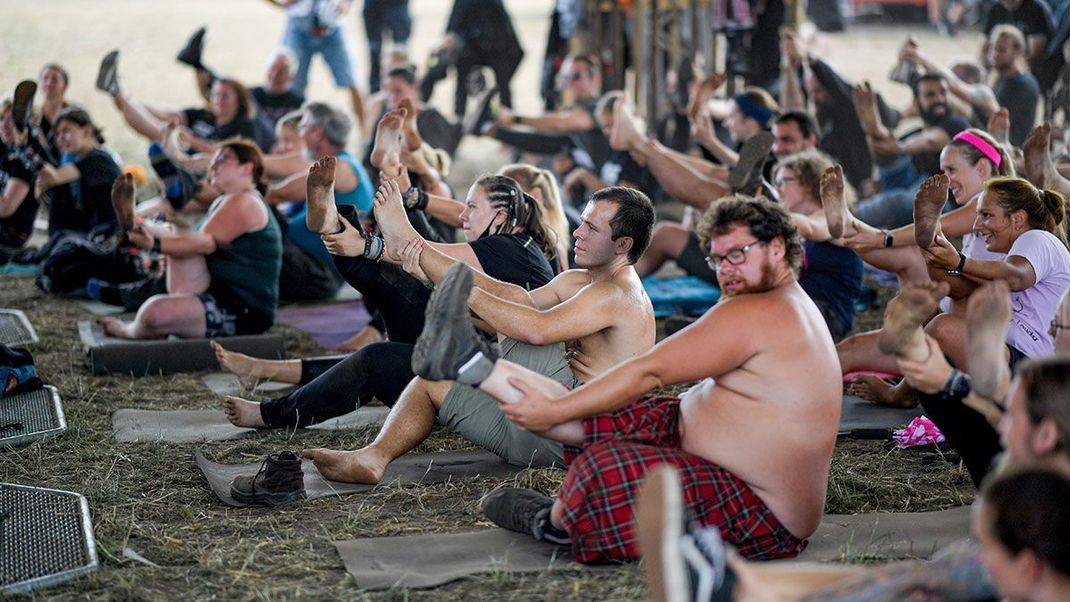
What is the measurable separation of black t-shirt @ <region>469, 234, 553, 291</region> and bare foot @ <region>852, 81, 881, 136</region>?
3252 millimetres

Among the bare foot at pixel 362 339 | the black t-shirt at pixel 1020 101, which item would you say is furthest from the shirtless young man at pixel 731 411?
the black t-shirt at pixel 1020 101

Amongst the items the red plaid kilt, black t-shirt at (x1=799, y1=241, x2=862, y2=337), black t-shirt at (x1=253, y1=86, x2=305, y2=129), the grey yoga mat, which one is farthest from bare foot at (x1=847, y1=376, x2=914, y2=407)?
black t-shirt at (x1=253, y1=86, x2=305, y2=129)

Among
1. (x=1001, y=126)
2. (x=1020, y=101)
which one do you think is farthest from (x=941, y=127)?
(x=1001, y=126)

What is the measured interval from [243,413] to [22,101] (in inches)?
146

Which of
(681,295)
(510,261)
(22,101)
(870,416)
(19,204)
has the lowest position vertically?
(681,295)

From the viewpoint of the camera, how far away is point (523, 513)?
3346 millimetres

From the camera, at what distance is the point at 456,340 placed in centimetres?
298

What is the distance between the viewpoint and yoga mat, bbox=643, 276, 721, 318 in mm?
6621

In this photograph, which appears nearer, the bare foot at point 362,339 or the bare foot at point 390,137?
the bare foot at point 390,137

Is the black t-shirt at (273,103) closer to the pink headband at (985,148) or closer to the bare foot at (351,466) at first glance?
the pink headband at (985,148)

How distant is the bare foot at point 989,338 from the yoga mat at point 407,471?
5.66 ft

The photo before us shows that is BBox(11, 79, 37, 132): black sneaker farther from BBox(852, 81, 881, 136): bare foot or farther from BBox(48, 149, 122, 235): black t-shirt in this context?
BBox(852, 81, 881, 136): bare foot

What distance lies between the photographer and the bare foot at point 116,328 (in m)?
5.90

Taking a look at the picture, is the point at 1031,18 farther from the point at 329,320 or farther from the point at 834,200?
the point at 329,320
